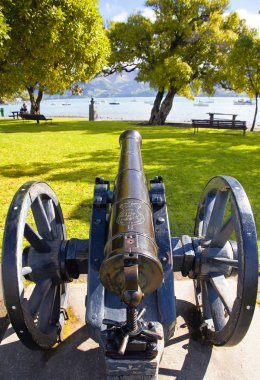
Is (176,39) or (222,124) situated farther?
(176,39)

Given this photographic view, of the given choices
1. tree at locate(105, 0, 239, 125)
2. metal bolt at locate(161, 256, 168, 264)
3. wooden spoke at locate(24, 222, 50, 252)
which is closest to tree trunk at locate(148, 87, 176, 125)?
tree at locate(105, 0, 239, 125)

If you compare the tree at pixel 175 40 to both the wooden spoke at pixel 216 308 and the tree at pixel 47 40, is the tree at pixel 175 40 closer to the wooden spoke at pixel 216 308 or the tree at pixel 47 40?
the tree at pixel 47 40

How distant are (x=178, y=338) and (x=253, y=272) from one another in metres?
1.19

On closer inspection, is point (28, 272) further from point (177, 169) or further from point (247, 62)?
point (247, 62)

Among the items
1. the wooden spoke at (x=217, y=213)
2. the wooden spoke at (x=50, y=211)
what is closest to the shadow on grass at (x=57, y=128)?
the wooden spoke at (x=50, y=211)

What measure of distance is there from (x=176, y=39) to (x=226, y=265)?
24.3m

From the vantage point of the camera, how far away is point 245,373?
2600 mm

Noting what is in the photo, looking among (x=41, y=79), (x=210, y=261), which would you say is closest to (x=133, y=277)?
(x=210, y=261)

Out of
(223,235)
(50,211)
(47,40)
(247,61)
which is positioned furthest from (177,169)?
(247,61)

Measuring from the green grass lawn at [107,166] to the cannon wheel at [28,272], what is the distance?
2.02 m

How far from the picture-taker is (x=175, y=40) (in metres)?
24.1

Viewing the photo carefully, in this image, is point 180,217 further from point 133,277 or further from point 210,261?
point 133,277

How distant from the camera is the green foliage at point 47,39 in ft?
20.9

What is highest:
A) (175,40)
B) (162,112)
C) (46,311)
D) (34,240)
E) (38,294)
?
(175,40)
